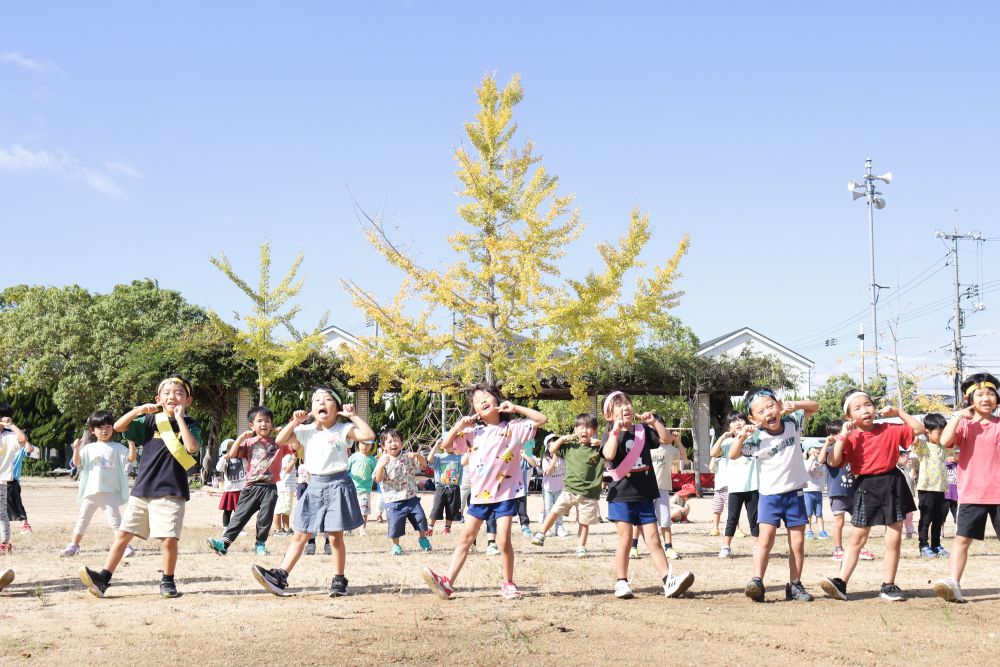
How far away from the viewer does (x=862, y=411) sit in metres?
7.13

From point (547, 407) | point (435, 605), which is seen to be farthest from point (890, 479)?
point (547, 407)

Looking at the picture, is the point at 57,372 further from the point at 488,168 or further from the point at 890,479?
the point at 890,479

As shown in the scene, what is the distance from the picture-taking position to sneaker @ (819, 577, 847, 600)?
22.9 ft

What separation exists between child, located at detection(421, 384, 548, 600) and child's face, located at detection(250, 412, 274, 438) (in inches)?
120

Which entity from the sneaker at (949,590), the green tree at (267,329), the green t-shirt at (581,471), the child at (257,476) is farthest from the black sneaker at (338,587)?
the green tree at (267,329)

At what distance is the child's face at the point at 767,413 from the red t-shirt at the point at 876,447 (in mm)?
640

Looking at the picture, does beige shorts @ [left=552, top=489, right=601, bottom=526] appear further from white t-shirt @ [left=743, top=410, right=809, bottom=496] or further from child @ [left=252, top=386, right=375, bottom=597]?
child @ [left=252, top=386, right=375, bottom=597]

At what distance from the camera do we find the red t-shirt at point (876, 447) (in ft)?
23.8

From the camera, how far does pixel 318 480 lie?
7.41 metres

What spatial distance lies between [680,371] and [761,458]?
25584mm

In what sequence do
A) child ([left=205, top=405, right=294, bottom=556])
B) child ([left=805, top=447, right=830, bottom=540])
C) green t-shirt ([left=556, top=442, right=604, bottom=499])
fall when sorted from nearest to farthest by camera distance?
1. child ([left=205, top=405, right=294, bottom=556])
2. green t-shirt ([left=556, top=442, right=604, bottom=499])
3. child ([left=805, top=447, right=830, bottom=540])

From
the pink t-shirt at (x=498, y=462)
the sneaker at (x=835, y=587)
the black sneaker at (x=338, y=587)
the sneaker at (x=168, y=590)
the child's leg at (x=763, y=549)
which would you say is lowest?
the sneaker at (x=168, y=590)

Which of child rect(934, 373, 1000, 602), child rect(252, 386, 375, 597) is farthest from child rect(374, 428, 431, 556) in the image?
child rect(934, 373, 1000, 602)

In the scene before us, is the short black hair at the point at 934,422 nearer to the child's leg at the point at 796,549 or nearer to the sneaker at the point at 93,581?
the child's leg at the point at 796,549
